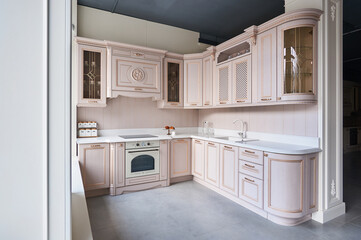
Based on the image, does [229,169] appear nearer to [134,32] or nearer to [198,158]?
[198,158]

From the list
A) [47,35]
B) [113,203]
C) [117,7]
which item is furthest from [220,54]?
[47,35]

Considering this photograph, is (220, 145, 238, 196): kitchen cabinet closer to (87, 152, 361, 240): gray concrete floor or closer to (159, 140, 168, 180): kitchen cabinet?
(87, 152, 361, 240): gray concrete floor

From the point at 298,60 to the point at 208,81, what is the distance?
1.70m

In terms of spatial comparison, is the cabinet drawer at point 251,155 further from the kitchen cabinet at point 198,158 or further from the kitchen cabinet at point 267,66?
the kitchen cabinet at point 198,158

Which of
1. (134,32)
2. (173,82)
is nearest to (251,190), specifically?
(173,82)

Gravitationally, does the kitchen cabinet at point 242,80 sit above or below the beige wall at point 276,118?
above

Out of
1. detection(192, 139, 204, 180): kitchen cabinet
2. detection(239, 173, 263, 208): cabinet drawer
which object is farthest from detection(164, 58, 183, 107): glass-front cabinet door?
detection(239, 173, 263, 208): cabinet drawer

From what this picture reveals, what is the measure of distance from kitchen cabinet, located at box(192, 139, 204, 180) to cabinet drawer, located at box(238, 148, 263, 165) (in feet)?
3.17

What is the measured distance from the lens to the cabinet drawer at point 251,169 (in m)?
2.59

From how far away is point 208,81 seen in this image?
13.0ft

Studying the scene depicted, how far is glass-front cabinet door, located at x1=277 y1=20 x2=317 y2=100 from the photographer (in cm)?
246

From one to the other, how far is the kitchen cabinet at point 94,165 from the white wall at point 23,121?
96.9 inches

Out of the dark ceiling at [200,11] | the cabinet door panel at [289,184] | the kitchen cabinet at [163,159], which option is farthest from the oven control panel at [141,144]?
the dark ceiling at [200,11]

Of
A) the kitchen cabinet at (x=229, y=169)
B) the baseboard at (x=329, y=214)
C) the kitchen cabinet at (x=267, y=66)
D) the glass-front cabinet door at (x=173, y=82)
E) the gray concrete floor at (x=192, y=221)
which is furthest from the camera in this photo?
the glass-front cabinet door at (x=173, y=82)
